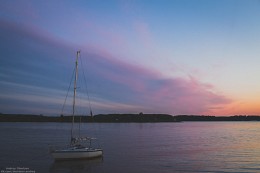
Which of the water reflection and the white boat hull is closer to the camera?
the water reflection

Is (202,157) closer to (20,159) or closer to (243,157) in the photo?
(243,157)

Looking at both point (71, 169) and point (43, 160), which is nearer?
point (71, 169)

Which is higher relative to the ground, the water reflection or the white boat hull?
the white boat hull

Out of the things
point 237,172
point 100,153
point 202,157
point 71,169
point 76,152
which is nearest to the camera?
point 237,172

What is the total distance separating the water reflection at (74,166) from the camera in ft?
104

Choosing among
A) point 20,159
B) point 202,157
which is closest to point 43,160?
point 20,159

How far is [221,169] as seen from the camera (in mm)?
31797

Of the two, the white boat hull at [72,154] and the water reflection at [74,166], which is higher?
the white boat hull at [72,154]

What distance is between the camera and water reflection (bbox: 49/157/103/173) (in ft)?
104

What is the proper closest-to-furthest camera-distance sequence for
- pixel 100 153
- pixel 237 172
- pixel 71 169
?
pixel 237 172
pixel 71 169
pixel 100 153

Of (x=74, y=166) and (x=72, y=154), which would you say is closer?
(x=74, y=166)

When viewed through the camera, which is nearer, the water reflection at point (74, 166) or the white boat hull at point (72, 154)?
the water reflection at point (74, 166)

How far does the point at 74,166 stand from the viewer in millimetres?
33688

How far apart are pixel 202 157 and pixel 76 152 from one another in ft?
57.2
